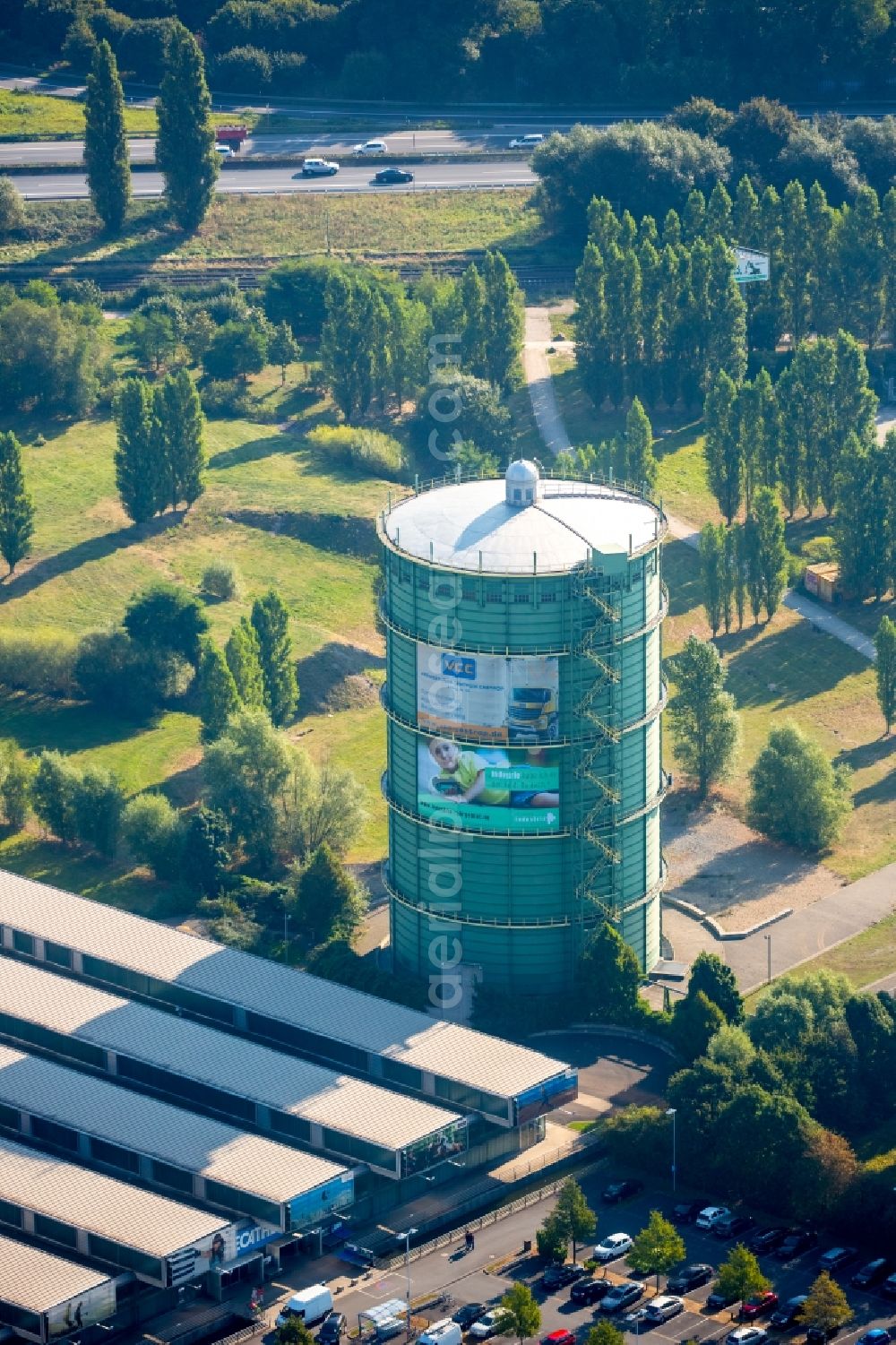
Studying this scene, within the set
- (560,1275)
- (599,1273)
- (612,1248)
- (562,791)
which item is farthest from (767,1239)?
(562,791)

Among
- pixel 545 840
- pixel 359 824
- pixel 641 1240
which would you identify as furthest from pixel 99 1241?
pixel 359 824

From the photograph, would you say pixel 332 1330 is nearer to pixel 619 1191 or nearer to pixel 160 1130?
pixel 160 1130

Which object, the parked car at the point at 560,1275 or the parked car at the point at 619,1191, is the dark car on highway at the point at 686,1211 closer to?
the parked car at the point at 619,1191

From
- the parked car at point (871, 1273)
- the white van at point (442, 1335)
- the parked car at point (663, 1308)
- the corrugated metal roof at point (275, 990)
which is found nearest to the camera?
the white van at point (442, 1335)

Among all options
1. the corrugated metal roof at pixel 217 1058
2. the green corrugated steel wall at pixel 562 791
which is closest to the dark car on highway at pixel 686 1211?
the corrugated metal roof at pixel 217 1058

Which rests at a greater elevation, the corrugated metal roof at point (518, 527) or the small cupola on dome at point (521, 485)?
the small cupola on dome at point (521, 485)

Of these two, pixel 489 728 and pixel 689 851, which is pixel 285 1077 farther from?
pixel 689 851

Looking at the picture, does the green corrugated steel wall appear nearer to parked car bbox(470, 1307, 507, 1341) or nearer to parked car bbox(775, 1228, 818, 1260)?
parked car bbox(775, 1228, 818, 1260)
